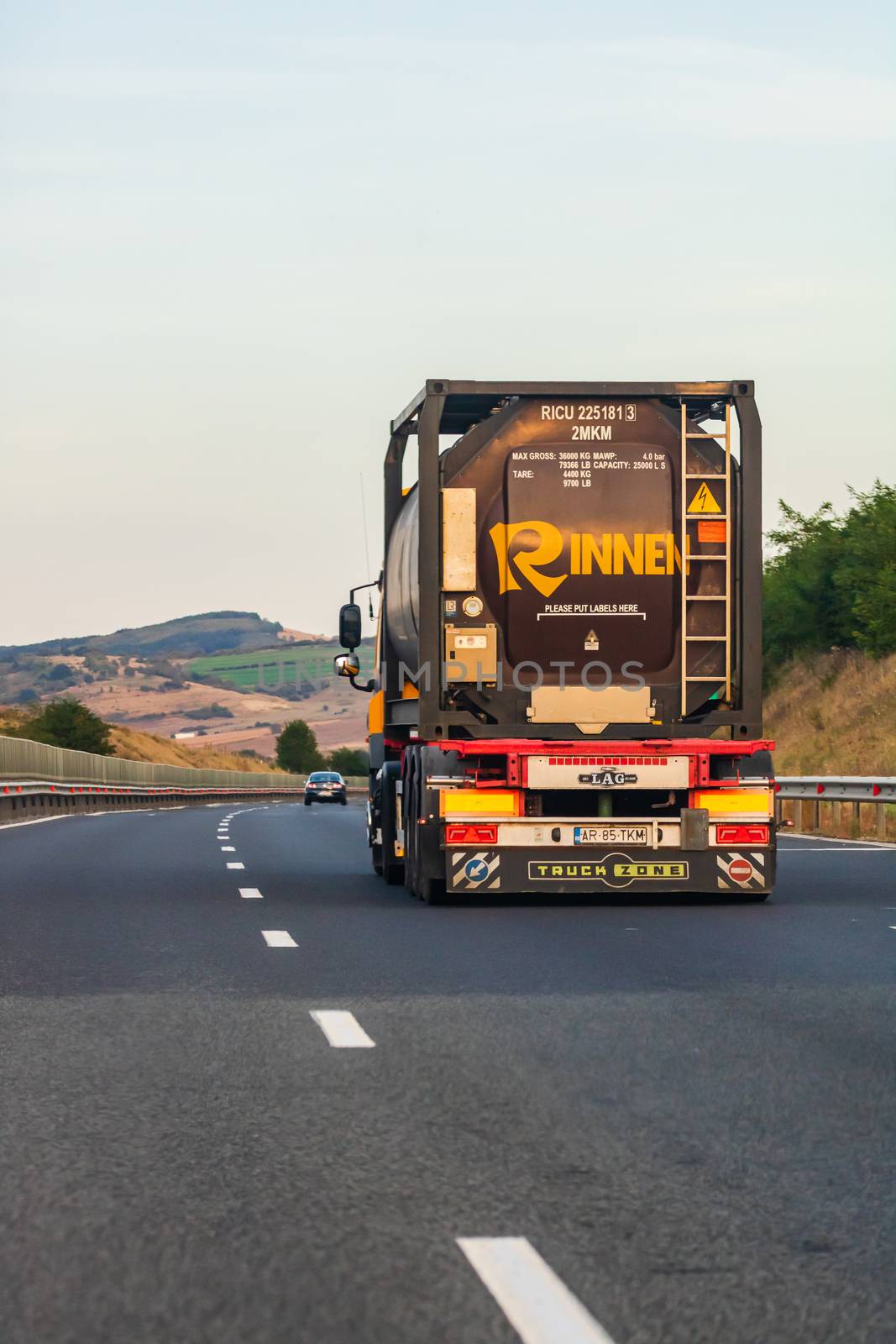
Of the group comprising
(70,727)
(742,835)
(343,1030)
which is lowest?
(70,727)

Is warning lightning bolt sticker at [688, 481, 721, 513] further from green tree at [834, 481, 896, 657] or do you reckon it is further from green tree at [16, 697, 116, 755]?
green tree at [16, 697, 116, 755]

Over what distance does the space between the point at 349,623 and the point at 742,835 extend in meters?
5.57

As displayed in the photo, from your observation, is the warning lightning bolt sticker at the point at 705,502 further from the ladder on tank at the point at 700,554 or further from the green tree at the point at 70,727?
the green tree at the point at 70,727

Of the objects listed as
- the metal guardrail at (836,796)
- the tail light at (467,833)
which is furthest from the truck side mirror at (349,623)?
the metal guardrail at (836,796)

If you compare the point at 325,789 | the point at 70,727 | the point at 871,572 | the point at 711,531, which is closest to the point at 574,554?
the point at 711,531

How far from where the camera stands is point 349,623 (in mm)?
19891

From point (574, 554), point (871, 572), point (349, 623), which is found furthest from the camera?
point (871, 572)

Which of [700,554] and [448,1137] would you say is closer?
[448,1137]

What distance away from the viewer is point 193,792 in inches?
3238

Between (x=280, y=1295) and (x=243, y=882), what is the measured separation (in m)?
14.5

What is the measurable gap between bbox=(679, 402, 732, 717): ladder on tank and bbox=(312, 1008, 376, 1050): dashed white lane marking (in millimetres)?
6949

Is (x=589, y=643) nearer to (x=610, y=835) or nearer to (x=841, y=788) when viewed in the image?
(x=610, y=835)

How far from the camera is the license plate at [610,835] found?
15.5 m

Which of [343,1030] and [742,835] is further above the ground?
[742,835]
